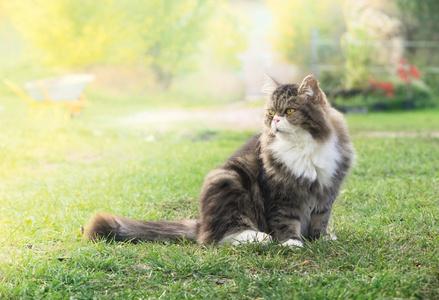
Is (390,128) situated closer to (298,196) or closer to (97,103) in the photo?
(298,196)

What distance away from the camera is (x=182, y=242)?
2383 mm

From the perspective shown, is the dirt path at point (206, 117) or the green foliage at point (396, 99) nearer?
the dirt path at point (206, 117)

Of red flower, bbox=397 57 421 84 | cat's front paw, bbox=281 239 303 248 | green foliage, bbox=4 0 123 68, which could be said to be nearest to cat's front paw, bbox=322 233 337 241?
cat's front paw, bbox=281 239 303 248

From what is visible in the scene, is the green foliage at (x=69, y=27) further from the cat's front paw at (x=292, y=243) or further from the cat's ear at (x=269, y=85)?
the cat's front paw at (x=292, y=243)

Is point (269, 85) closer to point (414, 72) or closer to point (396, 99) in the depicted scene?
point (396, 99)

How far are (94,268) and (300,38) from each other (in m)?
12.3

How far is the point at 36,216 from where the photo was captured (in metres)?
2.89

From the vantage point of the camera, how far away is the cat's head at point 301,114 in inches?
88.5

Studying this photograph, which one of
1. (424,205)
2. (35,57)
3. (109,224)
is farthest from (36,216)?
(35,57)

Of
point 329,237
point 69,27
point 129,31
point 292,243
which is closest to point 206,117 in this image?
point 129,31

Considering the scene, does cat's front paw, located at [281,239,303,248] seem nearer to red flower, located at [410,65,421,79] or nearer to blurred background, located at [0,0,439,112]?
blurred background, located at [0,0,439,112]

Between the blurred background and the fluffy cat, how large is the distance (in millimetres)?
9297

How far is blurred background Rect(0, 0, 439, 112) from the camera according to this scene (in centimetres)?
1187

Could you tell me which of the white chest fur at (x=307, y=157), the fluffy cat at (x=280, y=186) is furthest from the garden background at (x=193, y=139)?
the white chest fur at (x=307, y=157)
